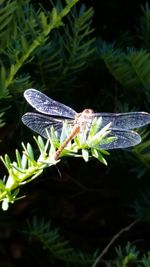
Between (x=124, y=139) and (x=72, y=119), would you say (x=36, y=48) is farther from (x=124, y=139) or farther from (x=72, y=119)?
(x=124, y=139)

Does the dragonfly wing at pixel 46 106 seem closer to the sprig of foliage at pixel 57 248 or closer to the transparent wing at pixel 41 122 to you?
the transparent wing at pixel 41 122

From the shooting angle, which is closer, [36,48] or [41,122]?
[41,122]

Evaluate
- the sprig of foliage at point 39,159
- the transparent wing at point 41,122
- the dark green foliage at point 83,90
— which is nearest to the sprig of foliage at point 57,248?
the dark green foliage at point 83,90

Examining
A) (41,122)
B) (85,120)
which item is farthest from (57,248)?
(85,120)

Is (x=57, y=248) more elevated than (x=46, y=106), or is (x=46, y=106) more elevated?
(x=46, y=106)

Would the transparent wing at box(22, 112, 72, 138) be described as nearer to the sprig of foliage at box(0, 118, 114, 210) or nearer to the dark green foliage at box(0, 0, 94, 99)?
the dark green foliage at box(0, 0, 94, 99)

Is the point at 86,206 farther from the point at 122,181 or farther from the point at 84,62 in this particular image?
the point at 84,62

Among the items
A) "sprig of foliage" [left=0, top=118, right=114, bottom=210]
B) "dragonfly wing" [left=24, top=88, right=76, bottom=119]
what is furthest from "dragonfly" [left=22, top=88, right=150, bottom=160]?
"sprig of foliage" [left=0, top=118, right=114, bottom=210]
